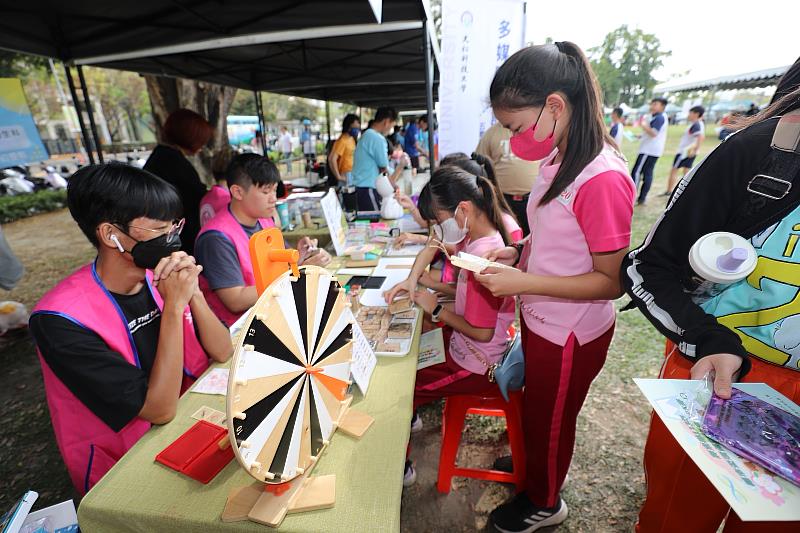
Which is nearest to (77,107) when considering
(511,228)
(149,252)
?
(149,252)

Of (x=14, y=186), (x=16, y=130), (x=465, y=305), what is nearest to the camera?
(x=465, y=305)

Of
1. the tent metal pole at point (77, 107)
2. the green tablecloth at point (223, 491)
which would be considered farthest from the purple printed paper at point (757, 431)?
the tent metal pole at point (77, 107)

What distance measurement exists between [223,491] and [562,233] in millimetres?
1200

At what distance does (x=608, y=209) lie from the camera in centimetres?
111

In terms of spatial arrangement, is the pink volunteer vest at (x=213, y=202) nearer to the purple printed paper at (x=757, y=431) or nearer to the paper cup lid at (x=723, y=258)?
the paper cup lid at (x=723, y=258)

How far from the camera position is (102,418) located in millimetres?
1126

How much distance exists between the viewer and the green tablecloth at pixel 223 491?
2.83ft

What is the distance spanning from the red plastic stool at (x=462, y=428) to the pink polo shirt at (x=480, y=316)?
7.4 inches

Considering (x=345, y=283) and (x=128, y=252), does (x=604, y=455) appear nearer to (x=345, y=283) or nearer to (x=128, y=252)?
(x=345, y=283)

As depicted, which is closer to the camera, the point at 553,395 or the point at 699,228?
the point at 699,228

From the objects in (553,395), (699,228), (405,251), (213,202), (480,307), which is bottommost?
(553,395)

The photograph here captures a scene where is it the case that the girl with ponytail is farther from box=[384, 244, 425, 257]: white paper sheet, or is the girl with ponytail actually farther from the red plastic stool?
the red plastic stool

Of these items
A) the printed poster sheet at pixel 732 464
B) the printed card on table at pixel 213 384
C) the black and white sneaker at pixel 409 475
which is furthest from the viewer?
the black and white sneaker at pixel 409 475

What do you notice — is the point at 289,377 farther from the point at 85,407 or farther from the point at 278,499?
the point at 85,407
